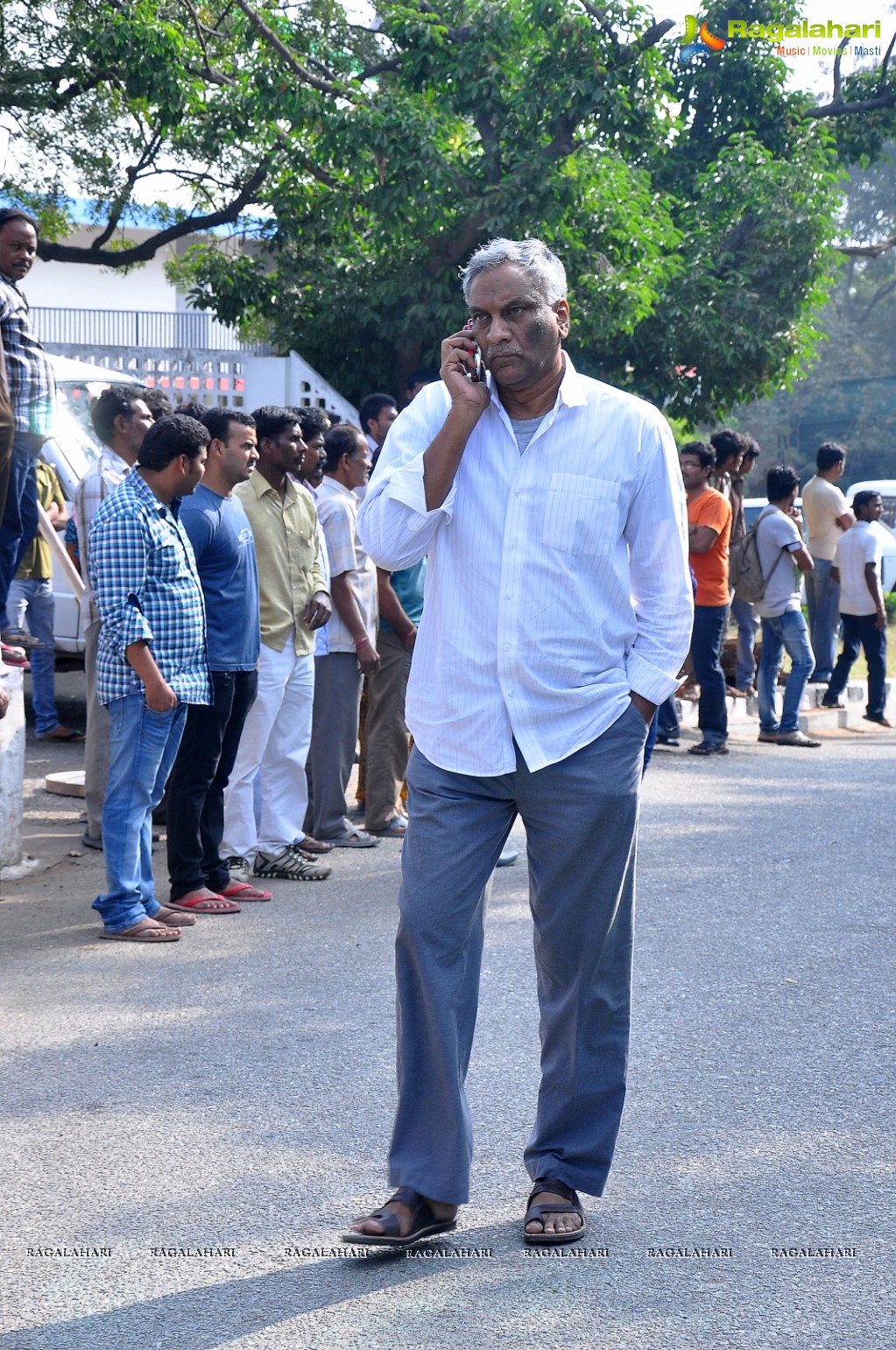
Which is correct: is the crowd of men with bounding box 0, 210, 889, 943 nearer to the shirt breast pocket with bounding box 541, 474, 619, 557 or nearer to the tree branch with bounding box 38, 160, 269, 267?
the shirt breast pocket with bounding box 541, 474, 619, 557

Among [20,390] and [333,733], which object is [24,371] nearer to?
[20,390]

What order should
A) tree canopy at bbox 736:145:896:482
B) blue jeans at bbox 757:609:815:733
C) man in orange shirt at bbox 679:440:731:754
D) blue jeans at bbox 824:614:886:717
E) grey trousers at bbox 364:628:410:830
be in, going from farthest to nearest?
tree canopy at bbox 736:145:896:482 → blue jeans at bbox 824:614:886:717 → blue jeans at bbox 757:609:815:733 → man in orange shirt at bbox 679:440:731:754 → grey trousers at bbox 364:628:410:830

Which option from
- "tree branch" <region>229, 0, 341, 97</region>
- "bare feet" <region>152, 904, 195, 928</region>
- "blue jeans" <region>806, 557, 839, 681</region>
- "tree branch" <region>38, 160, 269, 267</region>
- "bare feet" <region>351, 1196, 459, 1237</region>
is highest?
"tree branch" <region>229, 0, 341, 97</region>

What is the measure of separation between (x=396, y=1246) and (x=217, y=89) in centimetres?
1507

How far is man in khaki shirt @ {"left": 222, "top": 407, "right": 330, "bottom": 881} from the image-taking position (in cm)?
694

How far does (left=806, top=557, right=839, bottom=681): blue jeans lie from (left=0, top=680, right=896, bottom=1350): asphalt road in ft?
22.4

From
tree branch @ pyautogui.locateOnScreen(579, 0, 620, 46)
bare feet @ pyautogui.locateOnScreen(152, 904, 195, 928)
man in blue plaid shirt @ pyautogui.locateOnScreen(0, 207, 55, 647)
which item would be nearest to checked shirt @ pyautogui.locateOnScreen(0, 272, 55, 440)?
man in blue plaid shirt @ pyautogui.locateOnScreen(0, 207, 55, 647)

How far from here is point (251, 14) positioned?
47.2 feet

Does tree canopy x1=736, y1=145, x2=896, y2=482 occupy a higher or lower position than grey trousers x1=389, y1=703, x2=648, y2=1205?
higher

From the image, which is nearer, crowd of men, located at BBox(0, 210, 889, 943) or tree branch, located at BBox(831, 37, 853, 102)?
crowd of men, located at BBox(0, 210, 889, 943)

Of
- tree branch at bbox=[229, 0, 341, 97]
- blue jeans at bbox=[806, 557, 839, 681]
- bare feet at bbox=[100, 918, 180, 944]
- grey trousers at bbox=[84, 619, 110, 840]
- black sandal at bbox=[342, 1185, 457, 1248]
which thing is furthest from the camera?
tree branch at bbox=[229, 0, 341, 97]

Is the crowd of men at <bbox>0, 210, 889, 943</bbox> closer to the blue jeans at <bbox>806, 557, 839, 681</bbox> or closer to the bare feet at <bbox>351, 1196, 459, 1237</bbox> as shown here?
the bare feet at <bbox>351, 1196, 459, 1237</bbox>

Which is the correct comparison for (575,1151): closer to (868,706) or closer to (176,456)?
Answer: (176,456)

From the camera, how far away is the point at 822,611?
13758 millimetres
